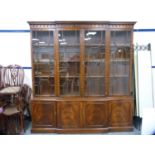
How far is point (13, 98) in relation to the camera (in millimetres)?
4105

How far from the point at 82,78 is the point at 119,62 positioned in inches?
29.2

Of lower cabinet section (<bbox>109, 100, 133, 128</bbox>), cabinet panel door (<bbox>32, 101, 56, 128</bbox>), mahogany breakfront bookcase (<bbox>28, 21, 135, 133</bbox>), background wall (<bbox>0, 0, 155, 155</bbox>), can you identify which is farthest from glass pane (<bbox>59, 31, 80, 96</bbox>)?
lower cabinet section (<bbox>109, 100, 133, 128</bbox>)

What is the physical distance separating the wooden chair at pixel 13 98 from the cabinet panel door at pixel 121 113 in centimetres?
163

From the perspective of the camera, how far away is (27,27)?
14.1ft

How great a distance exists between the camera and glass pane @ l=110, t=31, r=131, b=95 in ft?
12.9

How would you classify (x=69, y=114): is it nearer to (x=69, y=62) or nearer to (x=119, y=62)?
(x=69, y=62)

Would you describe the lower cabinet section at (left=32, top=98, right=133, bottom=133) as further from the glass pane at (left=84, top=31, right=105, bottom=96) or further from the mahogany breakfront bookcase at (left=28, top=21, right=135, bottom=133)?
the glass pane at (left=84, top=31, right=105, bottom=96)

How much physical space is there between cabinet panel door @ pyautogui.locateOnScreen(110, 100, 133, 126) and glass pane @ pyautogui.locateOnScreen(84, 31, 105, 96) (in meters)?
0.33
